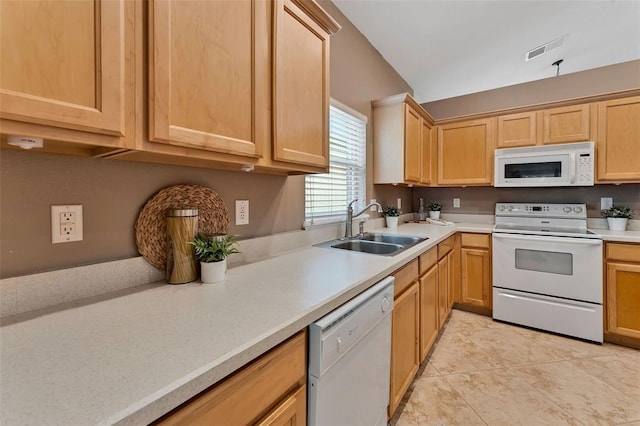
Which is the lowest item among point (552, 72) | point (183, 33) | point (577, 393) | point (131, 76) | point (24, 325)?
point (577, 393)

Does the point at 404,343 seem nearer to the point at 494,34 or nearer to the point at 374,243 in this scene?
the point at 374,243

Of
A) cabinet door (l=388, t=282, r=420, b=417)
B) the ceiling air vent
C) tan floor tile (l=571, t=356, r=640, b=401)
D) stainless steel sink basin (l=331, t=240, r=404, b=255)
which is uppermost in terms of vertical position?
the ceiling air vent

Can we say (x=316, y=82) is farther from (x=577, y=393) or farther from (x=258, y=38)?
(x=577, y=393)

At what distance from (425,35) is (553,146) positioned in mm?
1663

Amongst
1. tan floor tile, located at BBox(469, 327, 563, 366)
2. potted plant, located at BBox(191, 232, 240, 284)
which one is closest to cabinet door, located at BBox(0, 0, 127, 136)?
potted plant, located at BBox(191, 232, 240, 284)

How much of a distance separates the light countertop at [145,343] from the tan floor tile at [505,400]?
130cm

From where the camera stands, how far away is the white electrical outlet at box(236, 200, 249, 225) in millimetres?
1396

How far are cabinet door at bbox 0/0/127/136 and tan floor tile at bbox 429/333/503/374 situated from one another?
2353mm

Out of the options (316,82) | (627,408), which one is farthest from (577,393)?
(316,82)

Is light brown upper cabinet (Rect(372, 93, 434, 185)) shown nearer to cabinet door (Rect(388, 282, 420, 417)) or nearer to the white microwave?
the white microwave

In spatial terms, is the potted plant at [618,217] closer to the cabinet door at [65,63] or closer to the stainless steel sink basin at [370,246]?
the stainless steel sink basin at [370,246]

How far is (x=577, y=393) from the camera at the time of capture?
1.71m

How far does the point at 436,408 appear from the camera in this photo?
160cm

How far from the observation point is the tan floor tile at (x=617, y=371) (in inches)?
69.3
